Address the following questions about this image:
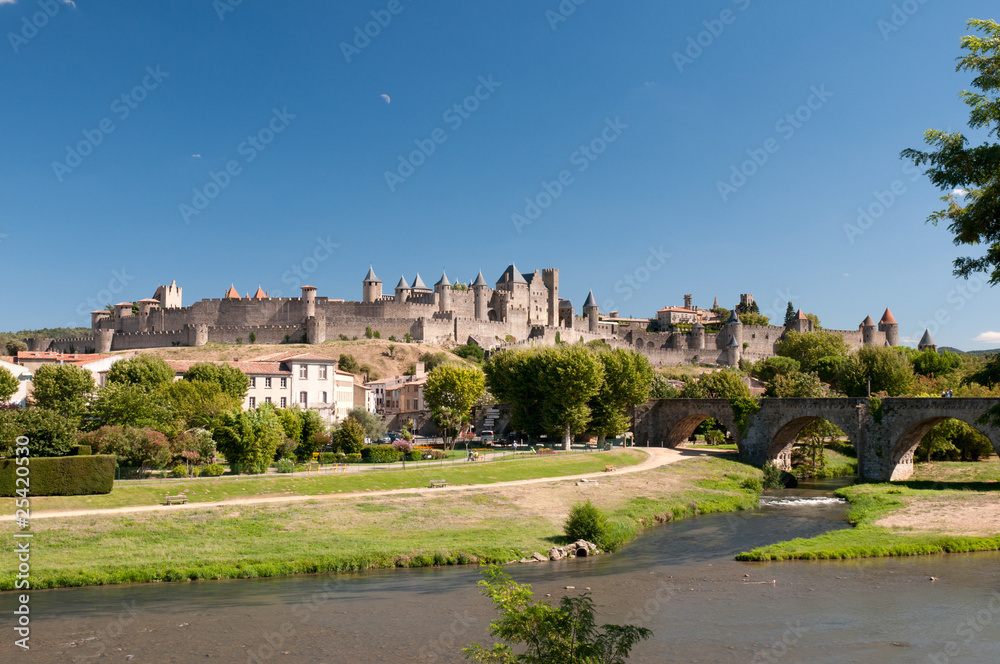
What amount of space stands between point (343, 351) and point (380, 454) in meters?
51.0

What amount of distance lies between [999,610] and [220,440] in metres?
30.8

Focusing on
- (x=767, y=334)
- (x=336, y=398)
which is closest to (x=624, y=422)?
(x=336, y=398)

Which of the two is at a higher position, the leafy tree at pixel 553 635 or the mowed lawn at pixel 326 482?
the leafy tree at pixel 553 635

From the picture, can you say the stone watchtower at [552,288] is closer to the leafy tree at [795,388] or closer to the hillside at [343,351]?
the hillside at [343,351]

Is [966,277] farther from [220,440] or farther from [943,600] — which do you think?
[220,440]

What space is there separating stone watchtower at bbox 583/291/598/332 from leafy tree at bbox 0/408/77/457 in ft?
322

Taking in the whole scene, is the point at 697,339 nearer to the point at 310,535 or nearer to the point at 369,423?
the point at 369,423

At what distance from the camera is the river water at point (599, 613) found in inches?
647

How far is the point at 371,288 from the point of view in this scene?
117m

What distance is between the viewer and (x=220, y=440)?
37.2m

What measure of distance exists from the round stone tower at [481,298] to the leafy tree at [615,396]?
5960 centimetres

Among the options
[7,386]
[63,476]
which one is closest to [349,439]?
[63,476]

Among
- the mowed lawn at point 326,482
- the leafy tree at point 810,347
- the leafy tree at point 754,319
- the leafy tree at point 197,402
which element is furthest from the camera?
the leafy tree at point 754,319

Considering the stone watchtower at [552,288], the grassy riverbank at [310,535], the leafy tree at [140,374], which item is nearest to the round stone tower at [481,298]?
the stone watchtower at [552,288]
